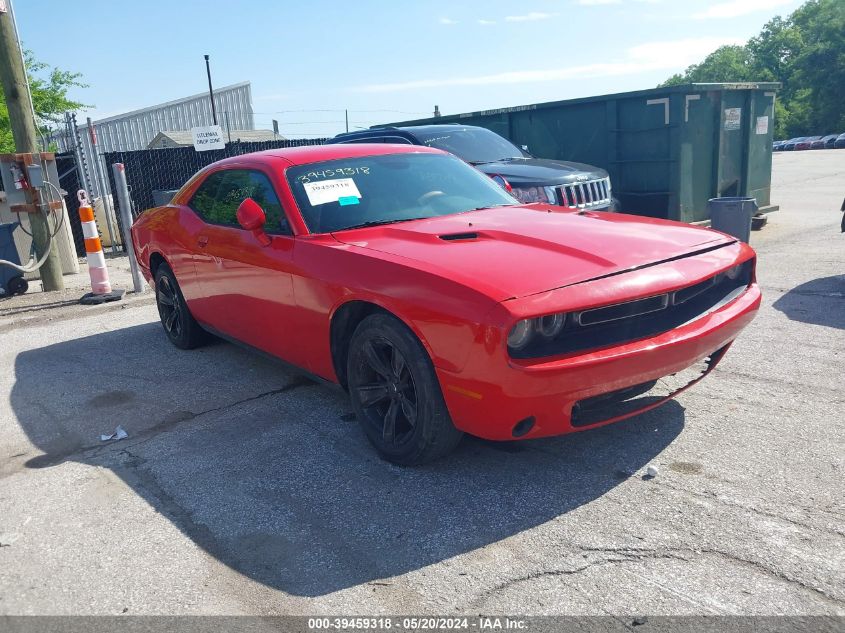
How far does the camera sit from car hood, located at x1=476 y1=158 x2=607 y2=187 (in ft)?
26.9

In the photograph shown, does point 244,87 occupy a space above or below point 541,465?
above

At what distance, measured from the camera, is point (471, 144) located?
928 centimetres

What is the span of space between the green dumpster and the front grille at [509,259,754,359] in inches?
289

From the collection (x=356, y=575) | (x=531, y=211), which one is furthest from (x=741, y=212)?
(x=356, y=575)

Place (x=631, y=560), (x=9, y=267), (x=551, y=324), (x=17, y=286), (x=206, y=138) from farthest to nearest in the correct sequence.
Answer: (x=206, y=138)
(x=17, y=286)
(x=9, y=267)
(x=551, y=324)
(x=631, y=560)

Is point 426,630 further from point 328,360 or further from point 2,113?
point 2,113

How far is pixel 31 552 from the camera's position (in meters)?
3.23

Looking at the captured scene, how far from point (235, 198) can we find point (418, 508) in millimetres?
2721

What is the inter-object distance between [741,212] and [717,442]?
5569 mm

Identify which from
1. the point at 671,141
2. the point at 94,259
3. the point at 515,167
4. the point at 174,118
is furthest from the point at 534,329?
the point at 174,118

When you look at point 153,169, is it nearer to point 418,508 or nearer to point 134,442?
point 134,442

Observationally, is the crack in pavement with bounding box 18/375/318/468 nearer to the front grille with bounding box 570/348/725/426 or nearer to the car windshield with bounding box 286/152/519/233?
the car windshield with bounding box 286/152/519/233

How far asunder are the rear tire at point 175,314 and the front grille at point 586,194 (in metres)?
4.12

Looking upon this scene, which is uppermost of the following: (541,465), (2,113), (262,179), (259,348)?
(2,113)
